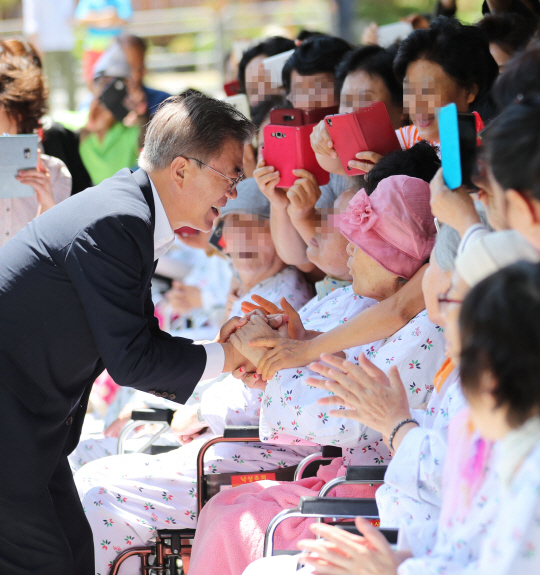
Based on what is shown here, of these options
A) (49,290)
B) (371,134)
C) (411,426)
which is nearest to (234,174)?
(371,134)

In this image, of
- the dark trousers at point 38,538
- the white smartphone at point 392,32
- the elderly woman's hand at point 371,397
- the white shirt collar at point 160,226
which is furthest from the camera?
the white smartphone at point 392,32

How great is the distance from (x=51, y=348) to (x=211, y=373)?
574 millimetres

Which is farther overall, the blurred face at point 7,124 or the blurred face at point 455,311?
the blurred face at point 7,124

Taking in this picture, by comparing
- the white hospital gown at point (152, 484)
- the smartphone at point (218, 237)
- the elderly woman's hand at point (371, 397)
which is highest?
the elderly woman's hand at point (371, 397)

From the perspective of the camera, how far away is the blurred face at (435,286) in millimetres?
1942

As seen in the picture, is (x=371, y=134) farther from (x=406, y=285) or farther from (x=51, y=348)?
(x=51, y=348)

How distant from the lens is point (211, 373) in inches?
102

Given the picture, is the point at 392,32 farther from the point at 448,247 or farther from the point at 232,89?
the point at 448,247

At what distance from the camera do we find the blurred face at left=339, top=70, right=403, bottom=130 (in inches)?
129

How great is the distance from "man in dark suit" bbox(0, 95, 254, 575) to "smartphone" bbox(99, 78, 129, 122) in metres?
3.22

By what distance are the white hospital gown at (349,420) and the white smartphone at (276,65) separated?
2166 millimetres

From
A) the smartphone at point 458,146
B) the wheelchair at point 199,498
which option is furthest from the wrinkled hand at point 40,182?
the smartphone at point 458,146

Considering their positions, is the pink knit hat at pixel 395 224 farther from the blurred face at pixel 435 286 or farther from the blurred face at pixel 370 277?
the blurred face at pixel 435 286

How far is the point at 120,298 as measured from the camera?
7.55 ft
